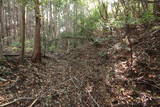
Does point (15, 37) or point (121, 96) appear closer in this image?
point (121, 96)

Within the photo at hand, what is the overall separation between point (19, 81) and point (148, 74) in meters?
5.37

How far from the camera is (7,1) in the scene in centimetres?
2230

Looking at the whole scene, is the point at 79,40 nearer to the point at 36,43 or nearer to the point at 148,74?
the point at 36,43

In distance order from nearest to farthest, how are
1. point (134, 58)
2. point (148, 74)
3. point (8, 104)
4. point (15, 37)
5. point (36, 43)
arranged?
point (8, 104), point (148, 74), point (134, 58), point (36, 43), point (15, 37)

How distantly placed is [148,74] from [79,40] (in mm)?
13549

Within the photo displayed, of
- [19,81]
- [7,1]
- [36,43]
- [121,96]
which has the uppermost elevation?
[7,1]

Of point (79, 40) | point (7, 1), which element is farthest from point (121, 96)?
point (7, 1)

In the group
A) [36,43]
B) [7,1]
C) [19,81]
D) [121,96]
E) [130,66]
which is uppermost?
[7,1]

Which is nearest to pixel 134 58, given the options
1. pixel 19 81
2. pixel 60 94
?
pixel 60 94

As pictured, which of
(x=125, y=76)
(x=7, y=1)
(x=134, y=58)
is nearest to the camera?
(x=125, y=76)

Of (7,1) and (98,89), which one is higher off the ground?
(7,1)

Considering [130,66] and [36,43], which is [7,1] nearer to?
[36,43]

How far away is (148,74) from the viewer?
20.2ft

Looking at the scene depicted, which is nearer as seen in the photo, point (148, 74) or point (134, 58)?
→ point (148, 74)
